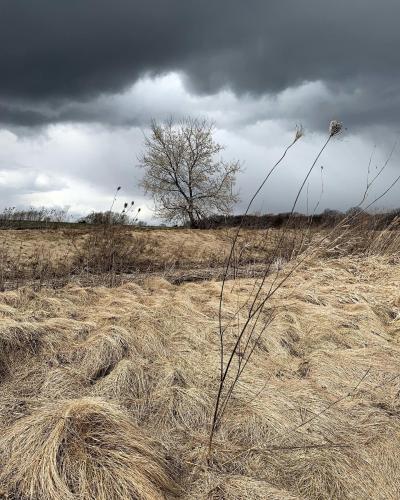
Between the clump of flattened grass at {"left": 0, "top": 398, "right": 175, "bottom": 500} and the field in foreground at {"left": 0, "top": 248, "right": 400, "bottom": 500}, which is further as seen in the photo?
the field in foreground at {"left": 0, "top": 248, "right": 400, "bottom": 500}

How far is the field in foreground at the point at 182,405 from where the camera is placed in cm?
276

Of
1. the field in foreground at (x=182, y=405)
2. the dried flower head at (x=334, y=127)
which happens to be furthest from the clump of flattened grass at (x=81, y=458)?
the dried flower head at (x=334, y=127)

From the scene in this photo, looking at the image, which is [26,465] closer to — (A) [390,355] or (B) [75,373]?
(B) [75,373]

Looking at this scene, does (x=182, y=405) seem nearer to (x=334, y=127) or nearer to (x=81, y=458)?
(x=81, y=458)

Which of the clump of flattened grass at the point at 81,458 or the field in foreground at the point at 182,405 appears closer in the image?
the clump of flattened grass at the point at 81,458

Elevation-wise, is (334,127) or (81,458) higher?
(334,127)

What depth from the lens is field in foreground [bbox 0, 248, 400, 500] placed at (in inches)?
109

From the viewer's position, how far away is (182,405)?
3.63 m

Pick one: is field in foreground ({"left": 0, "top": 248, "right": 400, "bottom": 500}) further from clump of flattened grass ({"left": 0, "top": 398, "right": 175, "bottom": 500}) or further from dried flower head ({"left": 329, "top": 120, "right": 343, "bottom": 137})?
dried flower head ({"left": 329, "top": 120, "right": 343, "bottom": 137})

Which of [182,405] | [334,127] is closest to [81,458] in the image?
[182,405]

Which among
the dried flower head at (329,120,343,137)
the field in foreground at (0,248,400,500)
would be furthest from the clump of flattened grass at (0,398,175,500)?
the dried flower head at (329,120,343,137)

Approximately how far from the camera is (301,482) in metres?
2.91

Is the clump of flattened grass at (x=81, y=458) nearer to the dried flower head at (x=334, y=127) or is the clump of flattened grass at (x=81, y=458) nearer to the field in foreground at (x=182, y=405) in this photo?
the field in foreground at (x=182, y=405)

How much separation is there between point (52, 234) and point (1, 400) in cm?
1182
